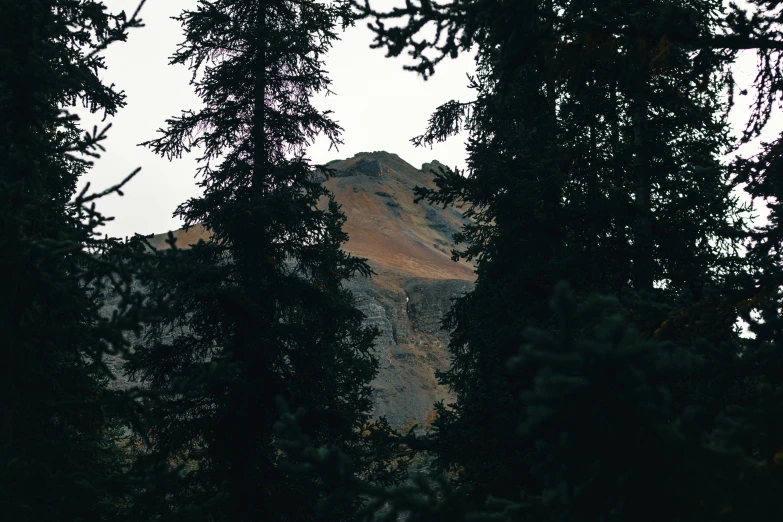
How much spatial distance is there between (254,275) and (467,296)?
4.60 m

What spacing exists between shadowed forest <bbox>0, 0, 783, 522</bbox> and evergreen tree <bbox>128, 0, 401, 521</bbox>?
0.18ft

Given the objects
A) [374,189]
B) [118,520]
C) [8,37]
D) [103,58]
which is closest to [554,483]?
[118,520]

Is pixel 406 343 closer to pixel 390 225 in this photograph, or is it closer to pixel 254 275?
pixel 390 225

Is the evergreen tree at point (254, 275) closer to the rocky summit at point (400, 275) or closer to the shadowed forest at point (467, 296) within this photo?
the shadowed forest at point (467, 296)

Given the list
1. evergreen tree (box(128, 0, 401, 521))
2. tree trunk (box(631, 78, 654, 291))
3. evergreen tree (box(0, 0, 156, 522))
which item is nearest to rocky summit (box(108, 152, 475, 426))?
evergreen tree (box(128, 0, 401, 521))

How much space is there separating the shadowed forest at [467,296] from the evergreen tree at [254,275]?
0.05 m

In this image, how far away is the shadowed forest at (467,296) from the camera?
2.69 m

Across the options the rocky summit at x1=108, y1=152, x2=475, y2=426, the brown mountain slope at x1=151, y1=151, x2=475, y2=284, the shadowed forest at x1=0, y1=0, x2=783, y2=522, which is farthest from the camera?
the brown mountain slope at x1=151, y1=151, x2=475, y2=284

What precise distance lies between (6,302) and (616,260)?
8108 millimetres

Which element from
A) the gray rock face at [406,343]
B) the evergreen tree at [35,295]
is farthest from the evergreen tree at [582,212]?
the gray rock face at [406,343]

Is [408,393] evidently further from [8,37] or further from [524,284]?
[8,37]

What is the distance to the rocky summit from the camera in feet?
194

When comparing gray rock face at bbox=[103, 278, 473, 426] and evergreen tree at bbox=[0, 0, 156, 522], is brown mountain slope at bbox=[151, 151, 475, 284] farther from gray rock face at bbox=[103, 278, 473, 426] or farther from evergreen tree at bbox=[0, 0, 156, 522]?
evergreen tree at bbox=[0, 0, 156, 522]

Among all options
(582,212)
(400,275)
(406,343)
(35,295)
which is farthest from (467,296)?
(400,275)
